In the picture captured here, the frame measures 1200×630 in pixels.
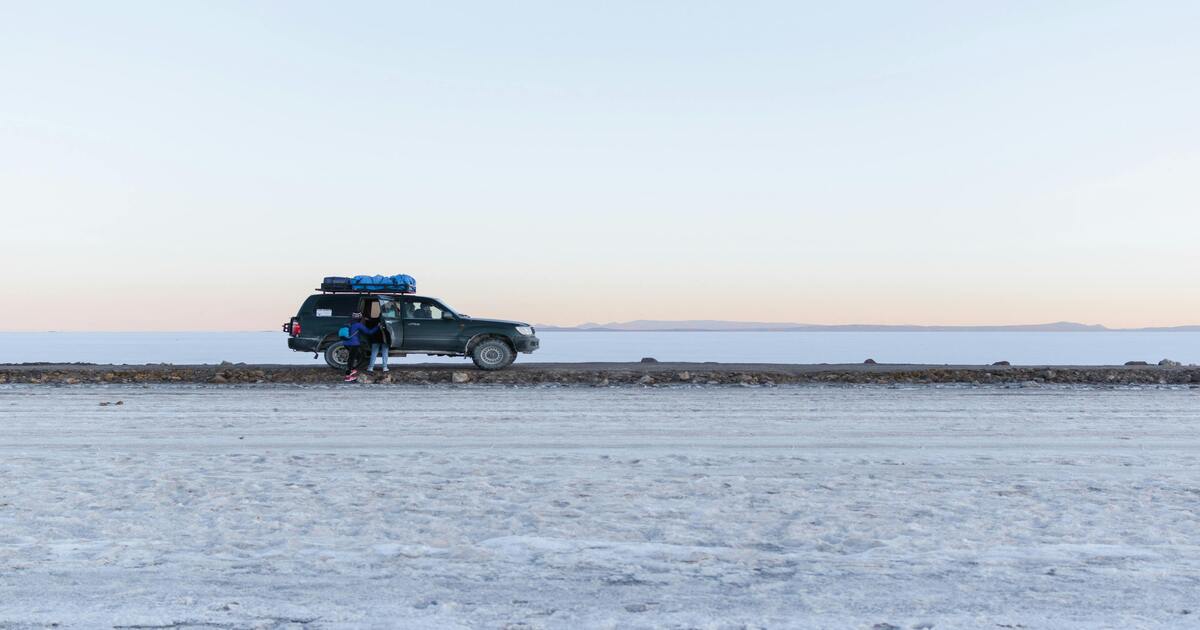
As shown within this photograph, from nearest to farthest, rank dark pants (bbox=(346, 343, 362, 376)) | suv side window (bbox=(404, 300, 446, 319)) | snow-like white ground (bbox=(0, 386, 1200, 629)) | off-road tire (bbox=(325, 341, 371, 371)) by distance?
snow-like white ground (bbox=(0, 386, 1200, 629)) → dark pants (bbox=(346, 343, 362, 376)) → off-road tire (bbox=(325, 341, 371, 371)) → suv side window (bbox=(404, 300, 446, 319))

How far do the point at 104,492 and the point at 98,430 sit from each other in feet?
15.8

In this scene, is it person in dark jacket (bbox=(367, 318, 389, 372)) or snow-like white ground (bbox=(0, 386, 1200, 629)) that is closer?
snow-like white ground (bbox=(0, 386, 1200, 629))

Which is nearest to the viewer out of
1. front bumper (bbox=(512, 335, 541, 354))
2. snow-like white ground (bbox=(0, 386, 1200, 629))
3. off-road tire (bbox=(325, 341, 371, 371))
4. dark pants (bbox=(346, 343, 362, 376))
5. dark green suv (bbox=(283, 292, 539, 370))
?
snow-like white ground (bbox=(0, 386, 1200, 629))

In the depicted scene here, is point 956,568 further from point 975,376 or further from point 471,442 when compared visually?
point 975,376

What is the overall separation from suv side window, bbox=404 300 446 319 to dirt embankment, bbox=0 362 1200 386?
1321mm

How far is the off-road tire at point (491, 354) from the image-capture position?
2131 cm

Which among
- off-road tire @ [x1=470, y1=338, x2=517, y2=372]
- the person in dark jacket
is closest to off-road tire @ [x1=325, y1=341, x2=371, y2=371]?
the person in dark jacket

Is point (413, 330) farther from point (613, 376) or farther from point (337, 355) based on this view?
point (613, 376)

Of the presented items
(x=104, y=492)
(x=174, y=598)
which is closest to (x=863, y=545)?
(x=174, y=598)

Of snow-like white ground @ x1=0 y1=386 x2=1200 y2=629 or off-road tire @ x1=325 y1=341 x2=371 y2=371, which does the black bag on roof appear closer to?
off-road tire @ x1=325 y1=341 x2=371 y2=371

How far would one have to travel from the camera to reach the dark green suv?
807 inches

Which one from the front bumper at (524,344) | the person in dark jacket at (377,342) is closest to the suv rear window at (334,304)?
the person in dark jacket at (377,342)

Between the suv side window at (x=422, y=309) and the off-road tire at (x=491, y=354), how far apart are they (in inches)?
47.5

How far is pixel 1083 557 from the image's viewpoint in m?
5.27
